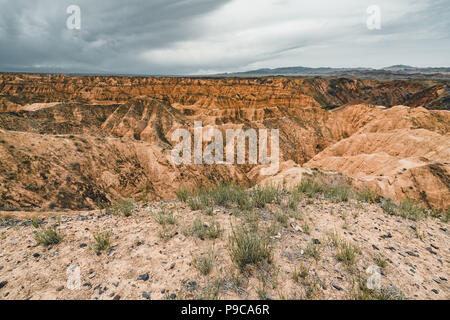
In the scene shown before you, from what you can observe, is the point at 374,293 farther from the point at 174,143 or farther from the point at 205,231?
the point at 174,143

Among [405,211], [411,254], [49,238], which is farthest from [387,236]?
[49,238]

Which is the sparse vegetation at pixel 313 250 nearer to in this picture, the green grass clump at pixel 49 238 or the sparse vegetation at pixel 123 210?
the sparse vegetation at pixel 123 210

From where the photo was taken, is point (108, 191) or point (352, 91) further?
point (352, 91)

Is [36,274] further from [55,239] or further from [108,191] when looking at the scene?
[108,191]

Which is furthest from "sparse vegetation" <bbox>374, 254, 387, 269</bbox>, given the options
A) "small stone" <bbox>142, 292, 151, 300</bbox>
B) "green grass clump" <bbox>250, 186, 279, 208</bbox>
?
"small stone" <bbox>142, 292, 151, 300</bbox>

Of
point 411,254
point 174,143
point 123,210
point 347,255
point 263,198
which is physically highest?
point 174,143

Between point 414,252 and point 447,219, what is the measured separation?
3316 millimetres

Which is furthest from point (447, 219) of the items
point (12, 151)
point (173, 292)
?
point (12, 151)

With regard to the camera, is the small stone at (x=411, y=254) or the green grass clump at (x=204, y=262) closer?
the green grass clump at (x=204, y=262)

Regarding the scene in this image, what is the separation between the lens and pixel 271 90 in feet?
237

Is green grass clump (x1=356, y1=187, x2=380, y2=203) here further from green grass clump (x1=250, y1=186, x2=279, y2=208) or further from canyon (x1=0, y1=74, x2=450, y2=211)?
canyon (x1=0, y1=74, x2=450, y2=211)

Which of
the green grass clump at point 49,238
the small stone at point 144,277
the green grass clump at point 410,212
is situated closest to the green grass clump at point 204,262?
the small stone at point 144,277

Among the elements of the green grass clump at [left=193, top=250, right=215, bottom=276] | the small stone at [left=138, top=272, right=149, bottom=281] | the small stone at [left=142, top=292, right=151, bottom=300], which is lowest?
the small stone at [left=142, top=292, right=151, bottom=300]

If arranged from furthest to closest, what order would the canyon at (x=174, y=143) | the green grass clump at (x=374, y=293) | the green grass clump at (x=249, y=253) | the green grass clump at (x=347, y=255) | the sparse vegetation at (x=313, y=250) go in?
the canyon at (x=174, y=143)
the sparse vegetation at (x=313, y=250)
the green grass clump at (x=347, y=255)
the green grass clump at (x=249, y=253)
the green grass clump at (x=374, y=293)
